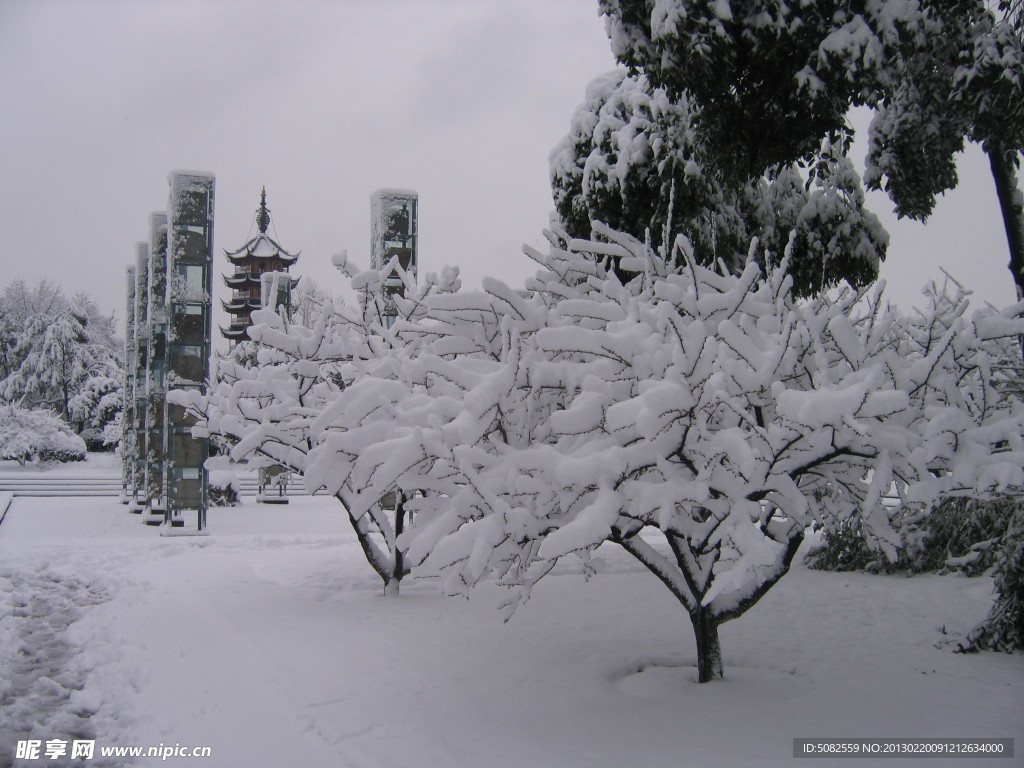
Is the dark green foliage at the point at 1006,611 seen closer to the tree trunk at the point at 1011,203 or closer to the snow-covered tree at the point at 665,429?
the snow-covered tree at the point at 665,429

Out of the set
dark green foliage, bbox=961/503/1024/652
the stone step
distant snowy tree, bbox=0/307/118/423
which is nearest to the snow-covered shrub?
the stone step

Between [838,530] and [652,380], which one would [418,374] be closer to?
[652,380]

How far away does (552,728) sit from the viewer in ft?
13.3

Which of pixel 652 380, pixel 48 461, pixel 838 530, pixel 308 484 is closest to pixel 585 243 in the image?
pixel 652 380

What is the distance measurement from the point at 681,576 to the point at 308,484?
2.33 m

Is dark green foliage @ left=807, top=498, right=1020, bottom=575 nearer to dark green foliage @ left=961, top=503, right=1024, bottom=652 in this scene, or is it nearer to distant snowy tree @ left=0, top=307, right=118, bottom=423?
dark green foliage @ left=961, top=503, right=1024, bottom=652

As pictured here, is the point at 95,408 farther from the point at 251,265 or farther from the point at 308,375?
the point at 308,375

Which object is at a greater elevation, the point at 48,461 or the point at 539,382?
the point at 539,382

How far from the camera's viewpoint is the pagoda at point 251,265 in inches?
1732

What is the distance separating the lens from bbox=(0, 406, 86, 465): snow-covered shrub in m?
31.5

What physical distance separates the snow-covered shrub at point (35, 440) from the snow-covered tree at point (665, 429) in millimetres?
32665

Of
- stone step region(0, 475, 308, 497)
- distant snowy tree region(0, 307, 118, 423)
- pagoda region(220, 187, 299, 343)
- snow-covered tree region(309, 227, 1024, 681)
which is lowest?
stone step region(0, 475, 308, 497)

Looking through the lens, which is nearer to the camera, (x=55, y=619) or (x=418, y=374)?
(x=418, y=374)

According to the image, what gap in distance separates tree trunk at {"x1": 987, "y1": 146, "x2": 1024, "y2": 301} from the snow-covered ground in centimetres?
310
